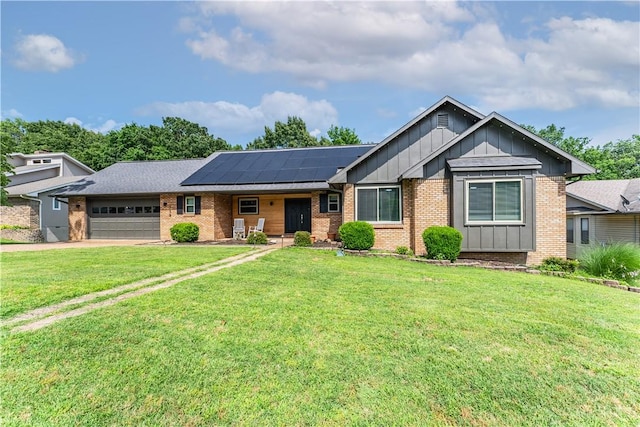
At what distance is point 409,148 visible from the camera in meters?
13.3

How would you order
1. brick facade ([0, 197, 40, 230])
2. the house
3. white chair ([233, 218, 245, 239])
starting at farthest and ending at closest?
brick facade ([0, 197, 40, 230])
the house
white chair ([233, 218, 245, 239])

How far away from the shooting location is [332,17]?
10602 mm

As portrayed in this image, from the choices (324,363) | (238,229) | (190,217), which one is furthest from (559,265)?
(190,217)

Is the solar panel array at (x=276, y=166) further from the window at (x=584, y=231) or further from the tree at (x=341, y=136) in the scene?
the tree at (x=341, y=136)

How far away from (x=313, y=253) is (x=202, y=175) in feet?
32.0

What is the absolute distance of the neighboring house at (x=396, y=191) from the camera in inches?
428

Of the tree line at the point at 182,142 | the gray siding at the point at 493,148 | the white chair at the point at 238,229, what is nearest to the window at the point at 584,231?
the gray siding at the point at 493,148

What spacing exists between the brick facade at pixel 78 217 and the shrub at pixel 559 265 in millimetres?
22884

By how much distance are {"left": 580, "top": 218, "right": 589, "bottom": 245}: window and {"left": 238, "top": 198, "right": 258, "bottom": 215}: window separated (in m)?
17.0

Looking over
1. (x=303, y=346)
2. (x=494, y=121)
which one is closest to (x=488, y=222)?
(x=494, y=121)

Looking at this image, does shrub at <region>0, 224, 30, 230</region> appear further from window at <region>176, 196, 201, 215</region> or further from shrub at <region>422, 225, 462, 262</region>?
shrub at <region>422, 225, 462, 262</region>

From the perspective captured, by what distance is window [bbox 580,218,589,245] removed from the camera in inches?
635

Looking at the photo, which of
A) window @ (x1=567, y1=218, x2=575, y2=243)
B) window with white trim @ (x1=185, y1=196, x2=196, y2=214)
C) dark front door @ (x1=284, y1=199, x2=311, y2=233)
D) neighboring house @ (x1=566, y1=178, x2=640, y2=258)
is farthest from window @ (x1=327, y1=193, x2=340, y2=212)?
window @ (x1=567, y1=218, x2=575, y2=243)

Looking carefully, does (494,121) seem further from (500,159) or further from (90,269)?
(90,269)
